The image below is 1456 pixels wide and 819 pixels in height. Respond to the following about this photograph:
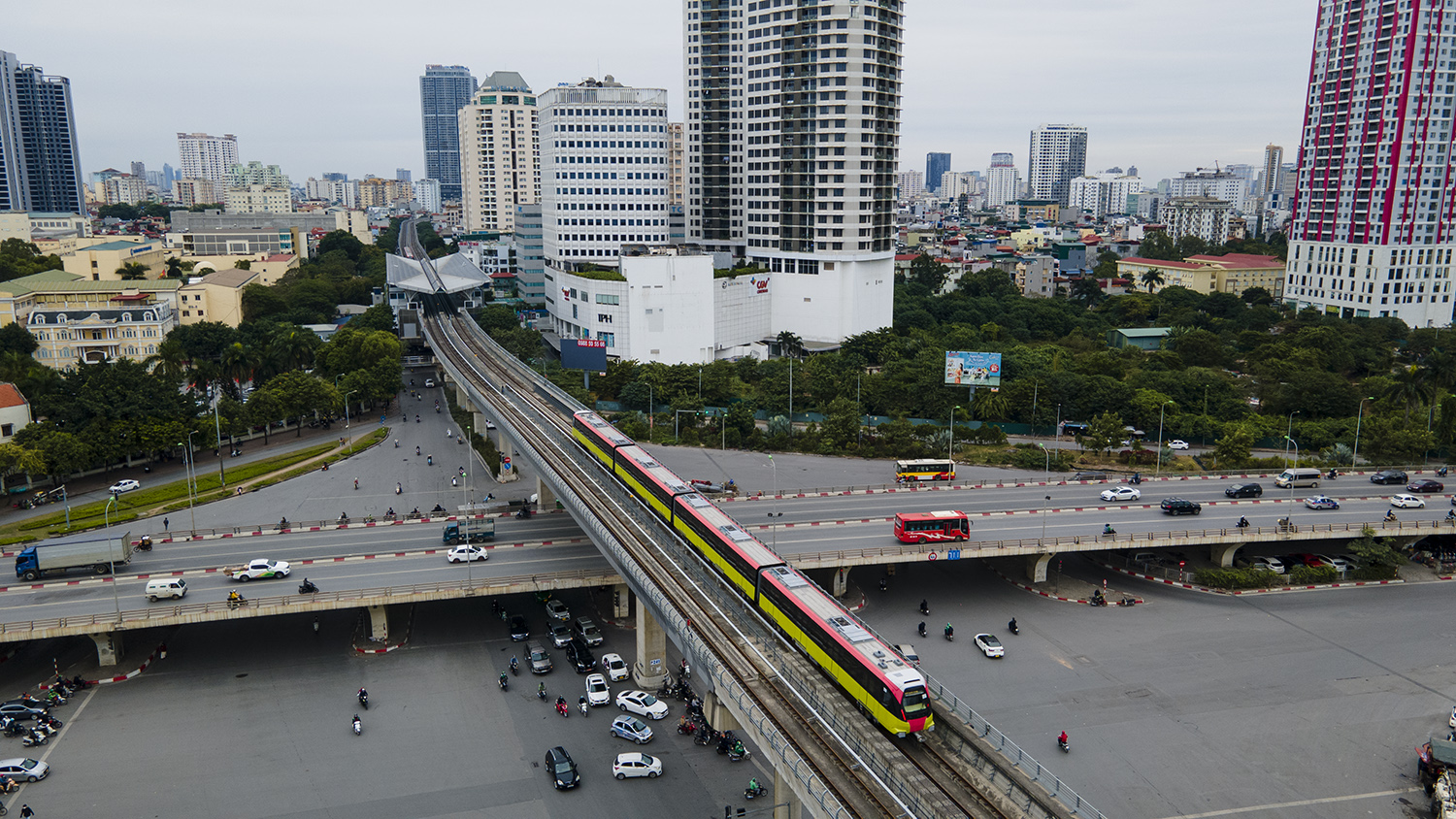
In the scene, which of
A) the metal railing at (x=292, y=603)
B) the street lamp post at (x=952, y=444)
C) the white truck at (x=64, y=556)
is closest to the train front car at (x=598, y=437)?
the metal railing at (x=292, y=603)

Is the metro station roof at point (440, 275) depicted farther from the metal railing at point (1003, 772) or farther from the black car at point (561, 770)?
the metal railing at point (1003, 772)

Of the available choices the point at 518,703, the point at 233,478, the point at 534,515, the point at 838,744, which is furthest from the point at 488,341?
the point at 838,744

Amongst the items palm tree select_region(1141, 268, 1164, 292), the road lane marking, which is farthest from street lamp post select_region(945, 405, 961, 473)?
palm tree select_region(1141, 268, 1164, 292)

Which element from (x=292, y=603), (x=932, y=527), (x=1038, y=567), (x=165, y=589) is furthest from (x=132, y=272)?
(x=1038, y=567)

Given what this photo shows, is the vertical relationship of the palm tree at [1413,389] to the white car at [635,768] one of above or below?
above

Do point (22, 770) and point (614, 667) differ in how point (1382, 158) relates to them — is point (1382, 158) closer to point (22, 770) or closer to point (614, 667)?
point (614, 667)

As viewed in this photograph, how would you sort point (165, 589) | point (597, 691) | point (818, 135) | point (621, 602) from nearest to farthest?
point (597, 691) → point (165, 589) → point (621, 602) → point (818, 135)
